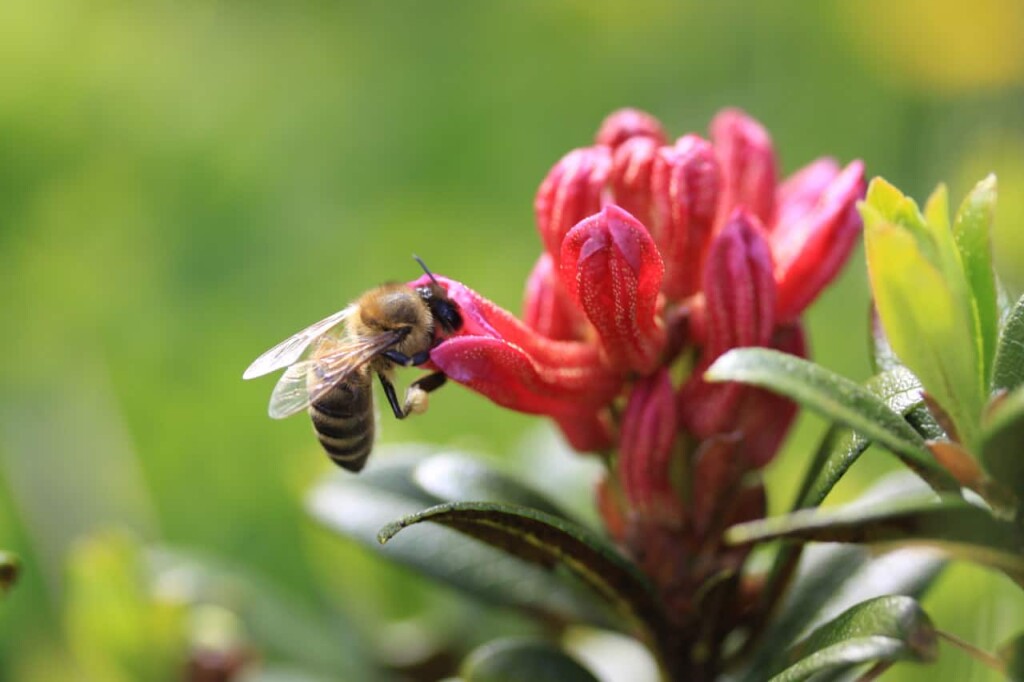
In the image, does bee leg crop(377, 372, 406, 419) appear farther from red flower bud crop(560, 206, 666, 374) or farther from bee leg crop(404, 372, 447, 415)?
red flower bud crop(560, 206, 666, 374)

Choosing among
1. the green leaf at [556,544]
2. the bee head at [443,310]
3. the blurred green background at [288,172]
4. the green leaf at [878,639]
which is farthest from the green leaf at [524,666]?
the blurred green background at [288,172]

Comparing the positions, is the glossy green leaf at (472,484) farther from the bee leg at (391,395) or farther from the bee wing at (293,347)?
the bee wing at (293,347)

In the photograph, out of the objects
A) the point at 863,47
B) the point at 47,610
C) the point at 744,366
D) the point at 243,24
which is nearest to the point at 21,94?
the point at 243,24

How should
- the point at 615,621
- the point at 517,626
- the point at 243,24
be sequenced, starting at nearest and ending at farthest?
1. the point at 615,621
2. the point at 517,626
3. the point at 243,24

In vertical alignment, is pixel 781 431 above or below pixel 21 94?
below

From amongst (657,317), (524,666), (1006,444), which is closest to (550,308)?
(657,317)

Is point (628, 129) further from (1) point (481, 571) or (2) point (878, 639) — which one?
(2) point (878, 639)

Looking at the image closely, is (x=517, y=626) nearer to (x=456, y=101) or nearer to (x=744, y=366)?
(x=744, y=366)
